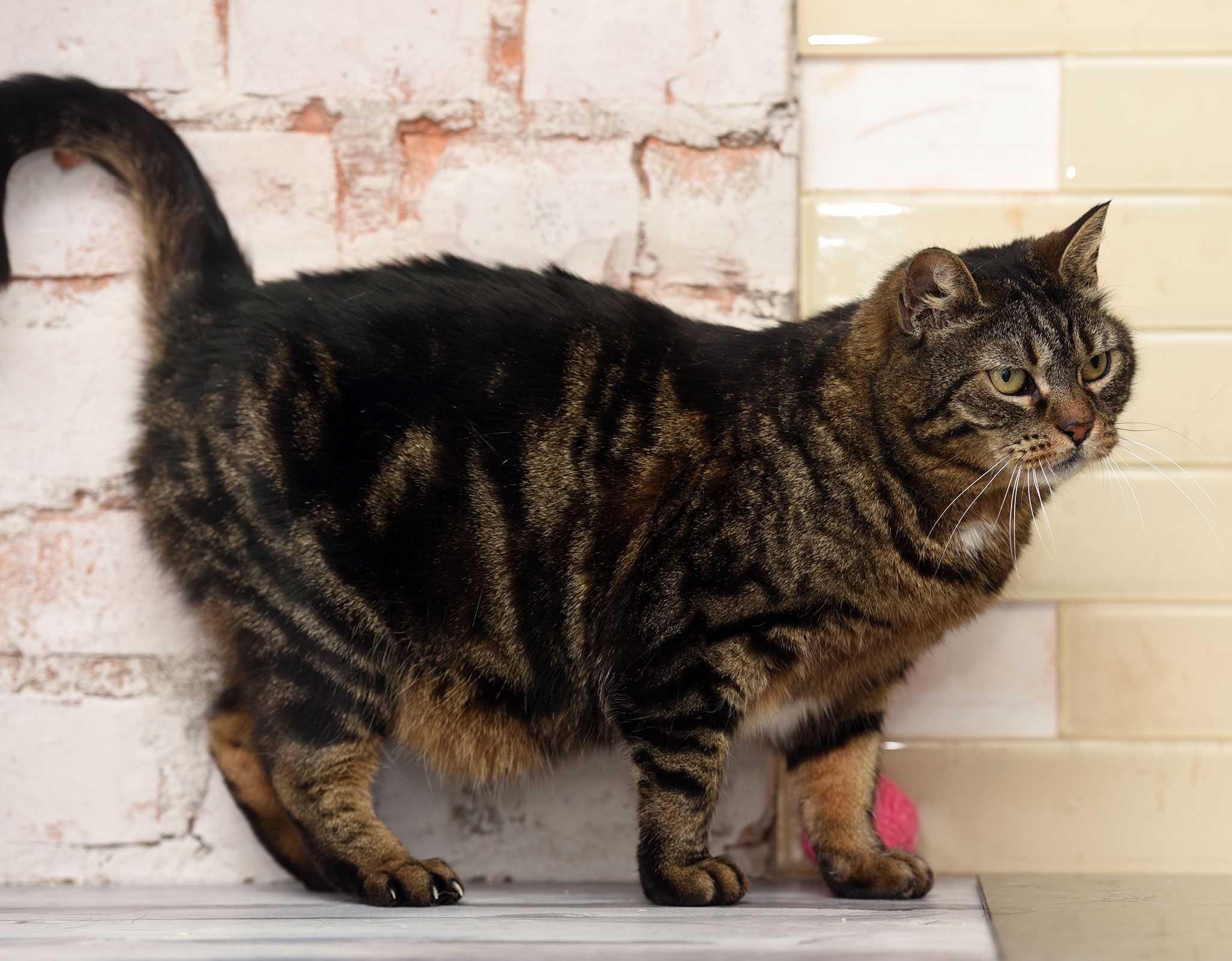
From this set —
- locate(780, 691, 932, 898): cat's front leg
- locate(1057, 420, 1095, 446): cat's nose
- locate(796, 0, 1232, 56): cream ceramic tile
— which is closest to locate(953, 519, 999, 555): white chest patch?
locate(1057, 420, 1095, 446): cat's nose

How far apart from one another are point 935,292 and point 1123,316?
459 millimetres

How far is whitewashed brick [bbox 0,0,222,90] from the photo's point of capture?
1.56 m

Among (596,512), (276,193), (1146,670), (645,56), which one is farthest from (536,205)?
(1146,670)

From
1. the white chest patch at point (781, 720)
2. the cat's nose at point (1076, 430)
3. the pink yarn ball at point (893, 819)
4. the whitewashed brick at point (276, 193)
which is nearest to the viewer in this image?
the cat's nose at point (1076, 430)

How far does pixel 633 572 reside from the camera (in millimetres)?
1283

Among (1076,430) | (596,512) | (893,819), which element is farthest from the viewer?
(893,819)

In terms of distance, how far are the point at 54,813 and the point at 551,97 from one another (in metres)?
1.23

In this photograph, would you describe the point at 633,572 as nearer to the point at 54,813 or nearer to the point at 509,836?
the point at 509,836

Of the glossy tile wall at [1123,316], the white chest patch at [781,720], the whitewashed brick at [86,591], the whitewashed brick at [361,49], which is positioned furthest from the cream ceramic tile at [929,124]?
the whitewashed brick at [86,591]

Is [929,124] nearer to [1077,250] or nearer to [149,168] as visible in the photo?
[1077,250]

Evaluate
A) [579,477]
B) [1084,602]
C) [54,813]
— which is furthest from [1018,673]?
[54,813]

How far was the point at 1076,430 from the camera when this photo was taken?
121cm

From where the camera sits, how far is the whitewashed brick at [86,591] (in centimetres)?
154

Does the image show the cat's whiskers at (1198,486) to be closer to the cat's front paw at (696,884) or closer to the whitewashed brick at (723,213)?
the whitewashed brick at (723,213)
